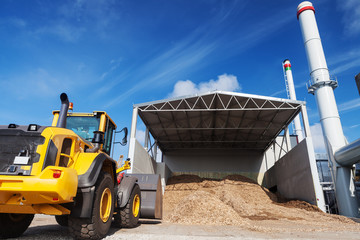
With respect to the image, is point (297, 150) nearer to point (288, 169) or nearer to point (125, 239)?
point (288, 169)

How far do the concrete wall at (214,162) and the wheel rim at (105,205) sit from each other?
941 inches

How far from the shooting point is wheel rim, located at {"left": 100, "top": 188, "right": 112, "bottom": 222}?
405cm

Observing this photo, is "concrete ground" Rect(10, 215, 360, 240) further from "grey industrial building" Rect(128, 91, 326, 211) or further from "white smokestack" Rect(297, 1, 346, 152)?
"white smokestack" Rect(297, 1, 346, 152)

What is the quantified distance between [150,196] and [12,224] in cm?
318

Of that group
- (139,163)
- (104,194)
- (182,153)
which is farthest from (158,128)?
(104,194)

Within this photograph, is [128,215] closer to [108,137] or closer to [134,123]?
[108,137]

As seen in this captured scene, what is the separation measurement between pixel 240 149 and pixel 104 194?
25323 mm

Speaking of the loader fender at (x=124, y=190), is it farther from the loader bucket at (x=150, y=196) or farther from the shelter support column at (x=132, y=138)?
the shelter support column at (x=132, y=138)

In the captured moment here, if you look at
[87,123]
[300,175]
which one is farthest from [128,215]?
[300,175]

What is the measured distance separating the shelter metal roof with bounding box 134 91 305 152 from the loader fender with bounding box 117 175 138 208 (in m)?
10.8

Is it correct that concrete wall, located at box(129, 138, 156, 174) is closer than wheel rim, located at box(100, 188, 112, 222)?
No

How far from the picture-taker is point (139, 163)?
15.5 metres

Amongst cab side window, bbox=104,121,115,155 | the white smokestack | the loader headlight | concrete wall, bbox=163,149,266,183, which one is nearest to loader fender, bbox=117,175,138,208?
cab side window, bbox=104,121,115,155

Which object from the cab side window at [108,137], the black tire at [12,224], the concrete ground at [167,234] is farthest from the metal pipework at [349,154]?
the black tire at [12,224]
